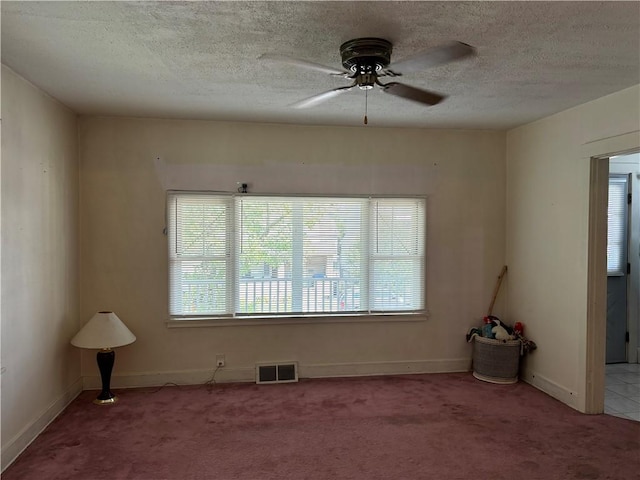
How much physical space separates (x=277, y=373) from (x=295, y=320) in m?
0.54

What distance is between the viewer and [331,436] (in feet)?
10.8

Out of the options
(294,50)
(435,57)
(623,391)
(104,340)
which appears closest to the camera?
(435,57)

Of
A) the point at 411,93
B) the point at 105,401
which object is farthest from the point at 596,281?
the point at 105,401

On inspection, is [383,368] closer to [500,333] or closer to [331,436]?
[500,333]

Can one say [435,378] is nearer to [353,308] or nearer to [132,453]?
[353,308]

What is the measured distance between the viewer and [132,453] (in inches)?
119

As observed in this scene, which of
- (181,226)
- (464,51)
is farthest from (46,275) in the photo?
(464,51)

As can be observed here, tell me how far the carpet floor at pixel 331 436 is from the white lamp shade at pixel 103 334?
0.52m

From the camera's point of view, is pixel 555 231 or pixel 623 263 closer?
pixel 555 231

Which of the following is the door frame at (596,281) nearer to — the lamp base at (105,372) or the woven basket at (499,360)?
the woven basket at (499,360)

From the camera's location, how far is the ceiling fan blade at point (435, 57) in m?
1.99

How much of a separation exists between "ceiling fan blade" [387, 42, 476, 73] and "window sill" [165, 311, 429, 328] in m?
2.76

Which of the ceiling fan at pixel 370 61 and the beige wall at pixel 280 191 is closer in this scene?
the ceiling fan at pixel 370 61

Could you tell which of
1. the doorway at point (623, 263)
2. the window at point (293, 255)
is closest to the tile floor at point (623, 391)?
the doorway at point (623, 263)
